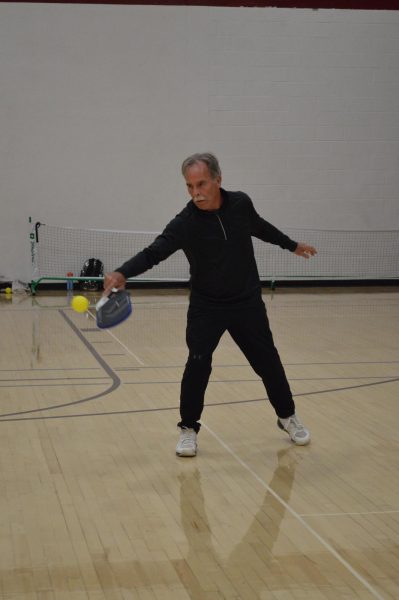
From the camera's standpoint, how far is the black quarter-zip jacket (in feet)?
18.1

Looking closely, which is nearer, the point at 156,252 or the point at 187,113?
the point at 156,252

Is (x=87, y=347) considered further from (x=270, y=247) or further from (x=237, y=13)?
(x=237, y=13)

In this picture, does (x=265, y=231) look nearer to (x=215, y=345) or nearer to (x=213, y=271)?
(x=213, y=271)

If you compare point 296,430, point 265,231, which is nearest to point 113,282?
point 265,231

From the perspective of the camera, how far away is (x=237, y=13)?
16.3 m

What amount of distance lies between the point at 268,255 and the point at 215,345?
11.1m

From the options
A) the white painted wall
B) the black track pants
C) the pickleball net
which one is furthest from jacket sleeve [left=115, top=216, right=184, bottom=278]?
the white painted wall

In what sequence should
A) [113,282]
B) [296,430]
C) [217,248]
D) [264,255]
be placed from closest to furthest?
1. [113,282]
2. [217,248]
3. [296,430]
4. [264,255]

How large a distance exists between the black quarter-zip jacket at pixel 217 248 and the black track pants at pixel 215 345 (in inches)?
3.3

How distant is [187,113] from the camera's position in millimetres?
16312

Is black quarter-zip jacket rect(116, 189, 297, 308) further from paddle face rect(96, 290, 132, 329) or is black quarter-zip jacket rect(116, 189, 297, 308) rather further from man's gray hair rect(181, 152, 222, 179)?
paddle face rect(96, 290, 132, 329)

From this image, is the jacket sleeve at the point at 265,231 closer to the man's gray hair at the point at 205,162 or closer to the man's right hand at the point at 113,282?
the man's gray hair at the point at 205,162

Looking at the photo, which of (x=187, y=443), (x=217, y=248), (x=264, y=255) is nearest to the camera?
(x=217, y=248)

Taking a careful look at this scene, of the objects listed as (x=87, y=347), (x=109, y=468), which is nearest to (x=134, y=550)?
(x=109, y=468)
